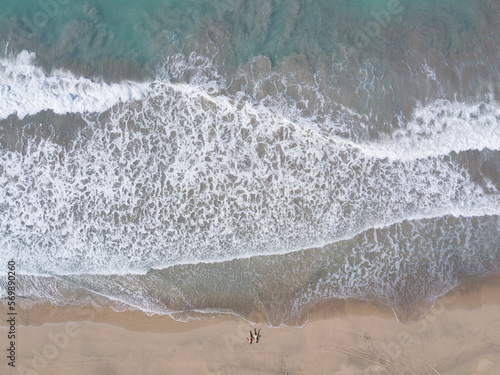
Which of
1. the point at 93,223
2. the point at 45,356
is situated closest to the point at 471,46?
the point at 93,223

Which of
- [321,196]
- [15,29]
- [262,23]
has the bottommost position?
[321,196]

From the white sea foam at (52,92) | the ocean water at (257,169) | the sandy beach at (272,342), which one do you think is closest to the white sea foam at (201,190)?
the ocean water at (257,169)

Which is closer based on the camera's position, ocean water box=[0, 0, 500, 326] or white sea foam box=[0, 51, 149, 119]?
ocean water box=[0, 0, 500, 326]

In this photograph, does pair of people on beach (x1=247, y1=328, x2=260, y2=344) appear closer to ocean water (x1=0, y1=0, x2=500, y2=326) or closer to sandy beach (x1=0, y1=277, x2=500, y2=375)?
sandy beach (x1=0, y1=277, x2=500, y2=375)

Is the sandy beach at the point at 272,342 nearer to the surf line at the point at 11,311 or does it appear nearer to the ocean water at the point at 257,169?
the surf line at the point at 11,311

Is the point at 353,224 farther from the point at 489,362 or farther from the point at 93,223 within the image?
the point at 93,223

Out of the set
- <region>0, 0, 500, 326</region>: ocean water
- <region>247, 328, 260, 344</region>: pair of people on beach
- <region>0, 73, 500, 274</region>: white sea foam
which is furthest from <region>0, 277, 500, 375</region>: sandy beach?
<region>0, 73, 500, 274</region>: white sea foam
